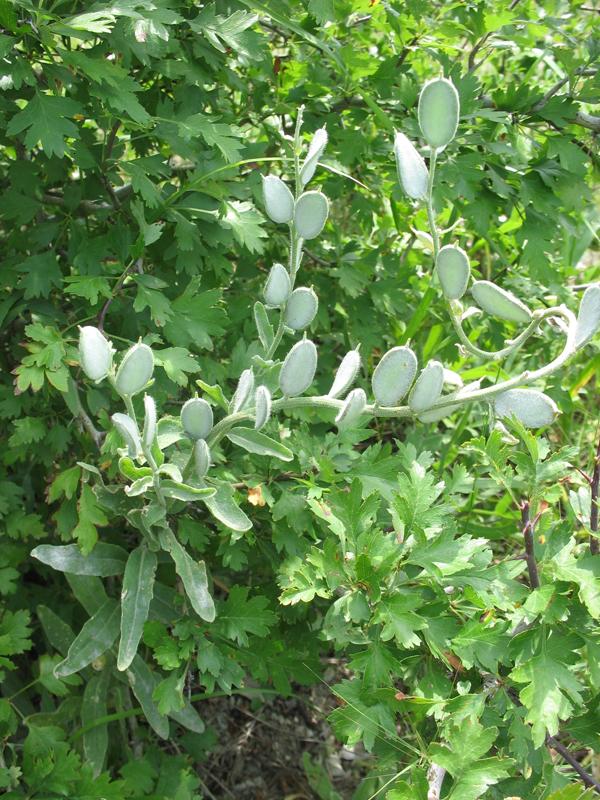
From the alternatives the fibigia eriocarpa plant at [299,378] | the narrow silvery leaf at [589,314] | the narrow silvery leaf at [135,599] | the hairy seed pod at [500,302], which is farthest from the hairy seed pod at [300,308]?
the narrow silvery leaf at [135,599]

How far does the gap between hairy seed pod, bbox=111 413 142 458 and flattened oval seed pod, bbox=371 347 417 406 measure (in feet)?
1.05

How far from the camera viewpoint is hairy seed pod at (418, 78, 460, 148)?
1.02 m

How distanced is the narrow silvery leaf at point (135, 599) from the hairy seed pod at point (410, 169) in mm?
706

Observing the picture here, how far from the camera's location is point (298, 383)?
3.51 feet

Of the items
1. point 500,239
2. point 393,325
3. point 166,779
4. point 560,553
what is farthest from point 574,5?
point 166,779

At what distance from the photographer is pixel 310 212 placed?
1114 millimetres

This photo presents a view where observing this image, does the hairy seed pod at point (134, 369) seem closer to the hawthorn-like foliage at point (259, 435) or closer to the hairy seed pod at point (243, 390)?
the hawthorn-like foliage at point (259, 435)

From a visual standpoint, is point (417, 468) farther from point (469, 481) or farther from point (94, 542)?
point (94, 542)

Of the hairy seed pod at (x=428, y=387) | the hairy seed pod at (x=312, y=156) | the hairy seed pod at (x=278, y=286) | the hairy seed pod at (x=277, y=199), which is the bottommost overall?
the hairy seed pod at (x=428, y=387)

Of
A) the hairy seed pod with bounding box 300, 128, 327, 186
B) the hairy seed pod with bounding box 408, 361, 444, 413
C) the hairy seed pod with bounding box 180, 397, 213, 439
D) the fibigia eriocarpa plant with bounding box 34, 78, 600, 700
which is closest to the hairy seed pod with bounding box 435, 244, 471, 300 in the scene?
the fibigia eriocarpa plant with bounding box 34, 78, 600, 700

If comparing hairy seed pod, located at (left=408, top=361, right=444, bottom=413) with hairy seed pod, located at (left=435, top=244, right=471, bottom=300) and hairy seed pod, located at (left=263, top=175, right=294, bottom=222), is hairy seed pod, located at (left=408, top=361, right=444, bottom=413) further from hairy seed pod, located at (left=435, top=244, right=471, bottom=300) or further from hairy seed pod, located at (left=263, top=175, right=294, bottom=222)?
hairy seed pod, located at (left=263, top=175, right=294, bottom=222)

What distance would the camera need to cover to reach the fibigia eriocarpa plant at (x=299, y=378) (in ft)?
3.38

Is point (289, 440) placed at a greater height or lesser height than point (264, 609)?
greater

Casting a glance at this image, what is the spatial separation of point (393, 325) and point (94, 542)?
38.4 inches
